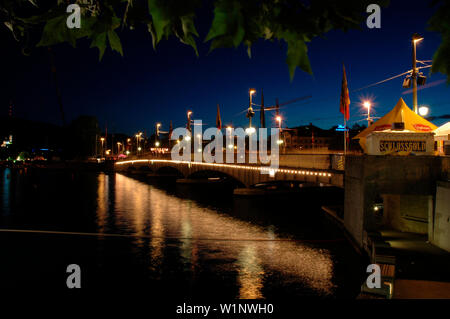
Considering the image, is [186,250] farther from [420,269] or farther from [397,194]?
[420,269]

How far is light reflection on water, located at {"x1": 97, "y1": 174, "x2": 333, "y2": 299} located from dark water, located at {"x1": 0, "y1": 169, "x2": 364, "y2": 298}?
60mm

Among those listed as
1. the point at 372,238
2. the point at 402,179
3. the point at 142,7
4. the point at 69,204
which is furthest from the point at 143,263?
the point at 69,204

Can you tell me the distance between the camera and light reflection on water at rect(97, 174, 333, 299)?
58.4ft

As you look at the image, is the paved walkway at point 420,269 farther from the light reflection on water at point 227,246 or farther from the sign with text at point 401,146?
the sign with text at point 401,146

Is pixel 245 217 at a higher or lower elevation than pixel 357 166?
lower

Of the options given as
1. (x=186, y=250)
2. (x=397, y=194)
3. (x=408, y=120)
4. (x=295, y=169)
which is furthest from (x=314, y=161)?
(x=186, y=250)

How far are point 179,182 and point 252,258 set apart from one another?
165 ft

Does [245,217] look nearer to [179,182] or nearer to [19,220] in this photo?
[19,220]

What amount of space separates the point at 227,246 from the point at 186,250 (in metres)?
2.83

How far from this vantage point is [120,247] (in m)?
23.5

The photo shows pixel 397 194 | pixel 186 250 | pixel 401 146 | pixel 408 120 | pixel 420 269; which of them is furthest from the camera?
pixel 186 250

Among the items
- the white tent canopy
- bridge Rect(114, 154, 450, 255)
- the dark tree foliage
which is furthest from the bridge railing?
the dark tree foliage

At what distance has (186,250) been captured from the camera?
22.8 meters

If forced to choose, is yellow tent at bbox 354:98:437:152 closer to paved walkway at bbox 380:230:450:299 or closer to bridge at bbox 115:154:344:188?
bridge at bbox 115:154:344:188
